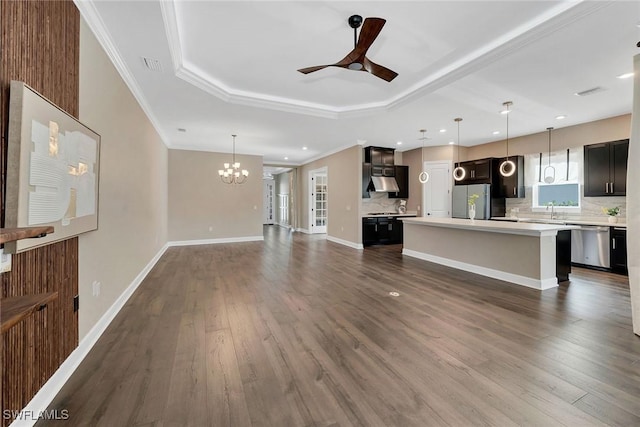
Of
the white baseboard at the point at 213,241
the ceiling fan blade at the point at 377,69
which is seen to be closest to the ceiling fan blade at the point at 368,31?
the ceiling fan blade at the point at 377,69

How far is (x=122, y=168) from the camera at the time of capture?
3.21m

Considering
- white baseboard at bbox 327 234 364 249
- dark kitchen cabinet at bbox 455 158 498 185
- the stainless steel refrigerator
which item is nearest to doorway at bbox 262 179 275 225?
white baseboard at bbox 327 234 364 249

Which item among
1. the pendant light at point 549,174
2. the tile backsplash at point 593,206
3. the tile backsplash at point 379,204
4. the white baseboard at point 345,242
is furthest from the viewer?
the tile backsplash at point 379,204

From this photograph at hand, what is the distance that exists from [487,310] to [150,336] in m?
3.51

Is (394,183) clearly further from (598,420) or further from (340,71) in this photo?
(598,420)

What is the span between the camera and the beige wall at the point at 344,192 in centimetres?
731

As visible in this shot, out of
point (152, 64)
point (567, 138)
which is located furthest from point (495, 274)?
point (152, 64)

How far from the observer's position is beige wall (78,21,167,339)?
2301 millimetres

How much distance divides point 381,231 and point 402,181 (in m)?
1.77

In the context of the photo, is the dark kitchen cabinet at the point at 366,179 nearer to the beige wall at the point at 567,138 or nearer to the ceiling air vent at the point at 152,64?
the beige wall at the point at 567,138

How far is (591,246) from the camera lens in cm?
504

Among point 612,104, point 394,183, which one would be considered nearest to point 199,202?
point 394,183

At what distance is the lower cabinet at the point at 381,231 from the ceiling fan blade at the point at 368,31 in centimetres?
522

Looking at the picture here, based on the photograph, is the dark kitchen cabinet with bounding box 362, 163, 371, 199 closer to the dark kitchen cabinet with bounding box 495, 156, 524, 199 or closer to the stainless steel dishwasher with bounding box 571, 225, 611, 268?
the dark kitchen cabinet with bounding box 495, 156, 524, 199
